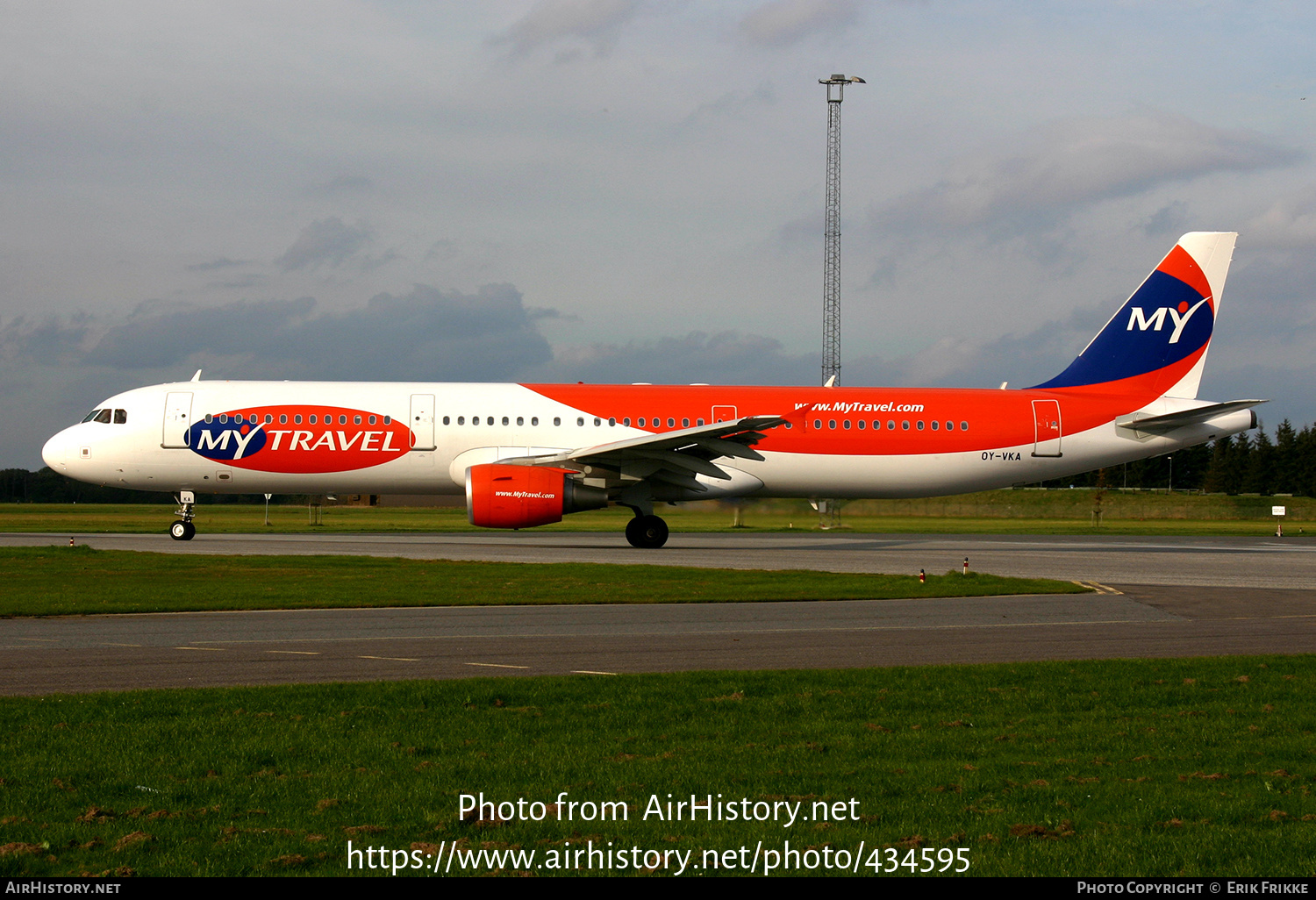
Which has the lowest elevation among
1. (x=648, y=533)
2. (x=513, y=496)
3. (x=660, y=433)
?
(x=648, y=533)

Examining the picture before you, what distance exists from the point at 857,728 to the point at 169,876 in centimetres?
432

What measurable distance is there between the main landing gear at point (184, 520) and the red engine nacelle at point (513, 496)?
26.1 feet

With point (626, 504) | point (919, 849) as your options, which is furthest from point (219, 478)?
point (919, 849)

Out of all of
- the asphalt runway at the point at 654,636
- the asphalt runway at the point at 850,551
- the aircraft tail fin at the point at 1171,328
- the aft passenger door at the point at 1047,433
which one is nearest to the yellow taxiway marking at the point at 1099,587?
the asphalt runway at the point at 654,636

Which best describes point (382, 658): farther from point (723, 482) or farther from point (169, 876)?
point (723, 482)

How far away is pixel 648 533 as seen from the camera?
26.3 m

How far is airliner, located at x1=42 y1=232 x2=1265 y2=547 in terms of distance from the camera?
1010 inches

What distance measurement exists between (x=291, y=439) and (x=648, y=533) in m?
8.90

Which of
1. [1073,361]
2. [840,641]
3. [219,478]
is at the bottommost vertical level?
[840,641]

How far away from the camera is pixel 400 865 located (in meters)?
4.55

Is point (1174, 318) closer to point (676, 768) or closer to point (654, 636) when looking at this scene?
point (654, 636)

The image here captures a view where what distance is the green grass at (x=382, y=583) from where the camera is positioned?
47.5 ft

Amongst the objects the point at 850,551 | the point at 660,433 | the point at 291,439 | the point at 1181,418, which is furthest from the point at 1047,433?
the point at 291,439

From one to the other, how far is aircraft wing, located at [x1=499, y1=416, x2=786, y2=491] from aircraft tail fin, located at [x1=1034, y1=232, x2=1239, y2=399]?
10.7 m
